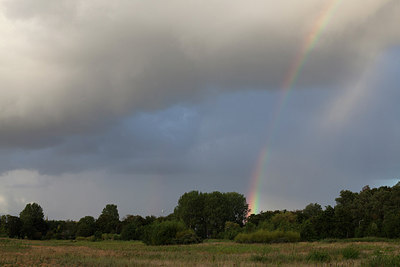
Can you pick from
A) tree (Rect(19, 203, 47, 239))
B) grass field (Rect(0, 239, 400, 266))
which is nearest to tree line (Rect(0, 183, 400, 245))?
tree (Rect(19, 203, 47, 239))

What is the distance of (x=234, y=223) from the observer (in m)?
118

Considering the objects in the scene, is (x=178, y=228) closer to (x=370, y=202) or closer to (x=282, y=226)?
(x=282, y=226)

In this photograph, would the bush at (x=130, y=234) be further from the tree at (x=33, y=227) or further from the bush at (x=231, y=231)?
the tree at (x=33, y=227)

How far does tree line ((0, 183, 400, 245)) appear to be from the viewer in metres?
84.4

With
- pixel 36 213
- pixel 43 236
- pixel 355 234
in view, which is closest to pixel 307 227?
pixel 355 234

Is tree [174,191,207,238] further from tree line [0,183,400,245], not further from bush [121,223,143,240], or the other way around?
bush [121,223,143,240]

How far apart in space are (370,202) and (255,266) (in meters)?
96.3

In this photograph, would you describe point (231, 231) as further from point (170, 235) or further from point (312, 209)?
point (312, 209)

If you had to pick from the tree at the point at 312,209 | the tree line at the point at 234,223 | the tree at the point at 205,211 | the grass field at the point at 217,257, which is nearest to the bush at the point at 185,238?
the tree line at the point at 234,223

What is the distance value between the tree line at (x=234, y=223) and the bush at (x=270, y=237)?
20cm

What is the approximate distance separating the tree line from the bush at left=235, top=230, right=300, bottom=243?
203mm

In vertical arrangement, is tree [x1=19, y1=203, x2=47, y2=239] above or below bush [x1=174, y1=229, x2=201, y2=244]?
above

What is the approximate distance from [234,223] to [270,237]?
119 ft

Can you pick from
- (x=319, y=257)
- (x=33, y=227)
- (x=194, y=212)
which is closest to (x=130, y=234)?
(x=194, y=212)
